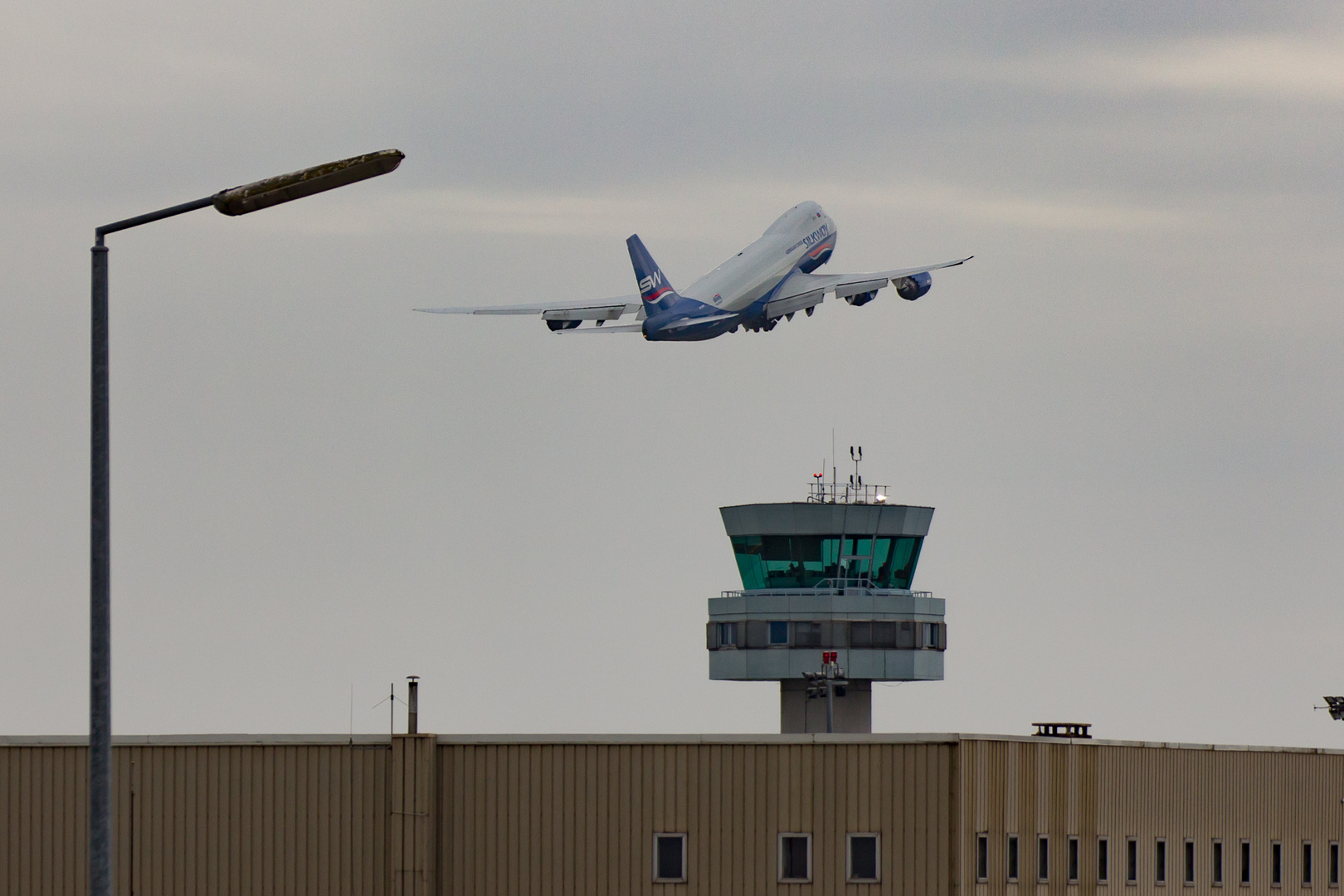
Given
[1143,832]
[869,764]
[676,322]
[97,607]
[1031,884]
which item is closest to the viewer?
[97,607]

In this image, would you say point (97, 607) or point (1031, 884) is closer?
point (97, 607)

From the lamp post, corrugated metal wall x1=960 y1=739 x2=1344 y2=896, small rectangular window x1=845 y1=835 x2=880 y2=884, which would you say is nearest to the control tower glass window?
corrugated metal wall x1=960 y1=739 x2=1344 y2=896

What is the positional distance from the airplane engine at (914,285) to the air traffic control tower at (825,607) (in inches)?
436

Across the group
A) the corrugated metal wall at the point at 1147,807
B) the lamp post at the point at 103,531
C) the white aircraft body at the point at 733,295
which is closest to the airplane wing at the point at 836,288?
the white aircraft body at the point at 733,295

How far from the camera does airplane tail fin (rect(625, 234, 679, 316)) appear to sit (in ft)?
327

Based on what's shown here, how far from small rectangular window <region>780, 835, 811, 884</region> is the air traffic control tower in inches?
2308

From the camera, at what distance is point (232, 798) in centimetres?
4759

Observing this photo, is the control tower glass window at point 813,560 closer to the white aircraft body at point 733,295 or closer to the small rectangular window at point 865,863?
the white aircraft body at point 733,295

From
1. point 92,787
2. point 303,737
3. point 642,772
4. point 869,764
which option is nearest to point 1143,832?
point 869,764

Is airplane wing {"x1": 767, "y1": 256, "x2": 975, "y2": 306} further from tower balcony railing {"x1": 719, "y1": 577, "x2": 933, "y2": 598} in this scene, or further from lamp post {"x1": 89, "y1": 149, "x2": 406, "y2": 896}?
lamp post {"x1": 89, "y1": 149, "x2": 406, "y2": 896}

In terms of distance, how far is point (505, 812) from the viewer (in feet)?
156

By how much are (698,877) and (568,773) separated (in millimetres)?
3567

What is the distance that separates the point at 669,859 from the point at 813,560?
6277 cm

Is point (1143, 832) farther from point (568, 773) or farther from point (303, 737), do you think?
point (303, 737)
